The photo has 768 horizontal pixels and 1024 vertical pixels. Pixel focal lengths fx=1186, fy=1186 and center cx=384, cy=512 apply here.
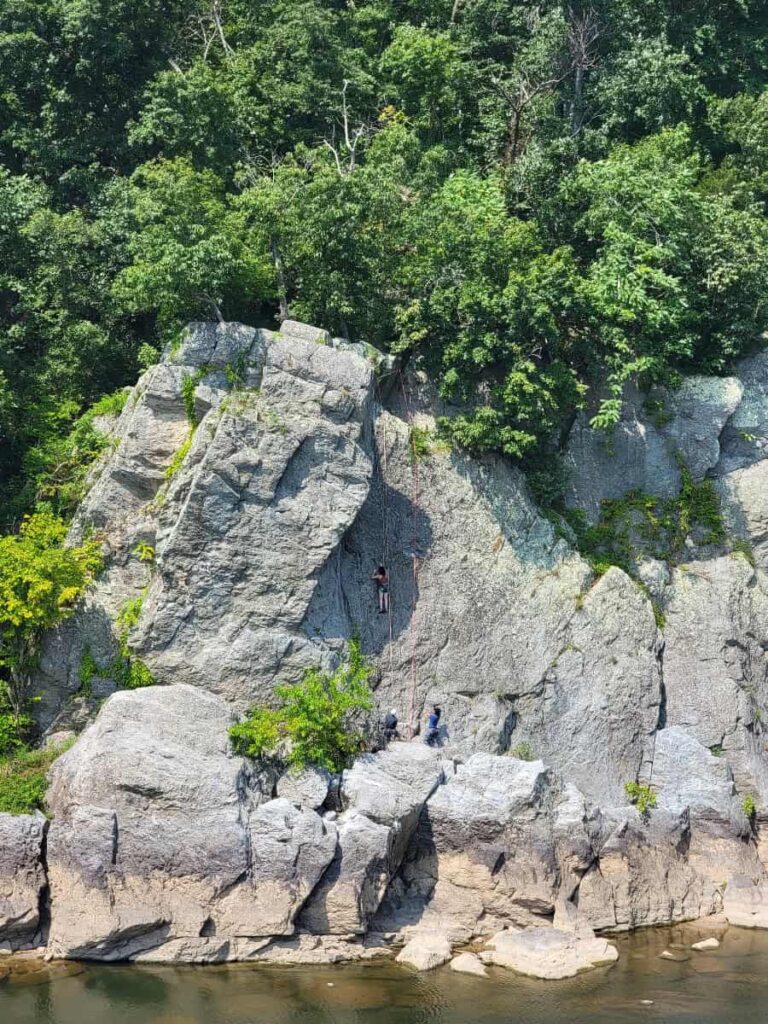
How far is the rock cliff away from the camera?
22578 mm

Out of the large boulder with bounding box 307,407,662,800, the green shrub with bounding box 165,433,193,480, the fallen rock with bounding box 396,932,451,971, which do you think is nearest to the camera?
the fallen rock with bounding box 396,932,451,971

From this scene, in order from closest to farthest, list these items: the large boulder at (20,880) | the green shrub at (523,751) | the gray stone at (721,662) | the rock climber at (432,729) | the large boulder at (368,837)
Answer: the large boulder at (20,880), the large boulder at (368,837), the rock climber at (432,729), the green shrub at (523,751), the gray stone at (721,662)

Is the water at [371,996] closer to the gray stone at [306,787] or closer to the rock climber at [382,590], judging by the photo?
the gray stone at [306,787]

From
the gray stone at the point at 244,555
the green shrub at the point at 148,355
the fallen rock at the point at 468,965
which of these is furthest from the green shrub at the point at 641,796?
the green shrub at the point at 148,355

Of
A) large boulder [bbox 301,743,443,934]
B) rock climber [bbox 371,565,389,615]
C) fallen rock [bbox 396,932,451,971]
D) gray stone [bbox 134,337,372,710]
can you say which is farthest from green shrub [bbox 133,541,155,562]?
fallen rock [bbox 396,932,451,971]

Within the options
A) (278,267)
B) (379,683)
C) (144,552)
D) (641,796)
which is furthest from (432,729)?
(278,267)

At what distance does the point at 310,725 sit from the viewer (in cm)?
2398

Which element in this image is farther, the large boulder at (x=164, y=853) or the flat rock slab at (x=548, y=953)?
the flat rock slab at (x=548, y=953)

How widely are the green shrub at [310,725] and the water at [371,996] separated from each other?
411 centimetres

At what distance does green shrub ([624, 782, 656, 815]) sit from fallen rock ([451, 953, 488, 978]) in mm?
5675

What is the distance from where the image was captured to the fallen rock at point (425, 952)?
22547 mm

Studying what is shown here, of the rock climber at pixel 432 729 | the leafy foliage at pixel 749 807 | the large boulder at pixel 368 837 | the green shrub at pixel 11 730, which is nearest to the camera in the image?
the large boulder at pixel 368 837

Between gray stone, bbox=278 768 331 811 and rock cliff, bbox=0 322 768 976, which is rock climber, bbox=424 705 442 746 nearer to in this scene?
rock cliff, bbox=0 322 768 976

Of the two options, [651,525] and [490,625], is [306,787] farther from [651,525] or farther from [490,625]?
[651,525]
